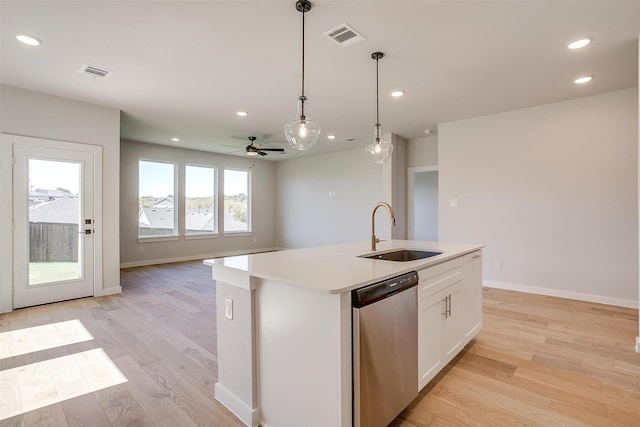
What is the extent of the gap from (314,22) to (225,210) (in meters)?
6.51

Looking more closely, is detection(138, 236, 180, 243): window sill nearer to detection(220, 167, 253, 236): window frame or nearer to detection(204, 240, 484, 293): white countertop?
detection(220, 167, 253, 236): window frame

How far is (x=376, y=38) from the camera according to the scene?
105 inches

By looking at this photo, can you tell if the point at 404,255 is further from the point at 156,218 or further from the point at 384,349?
the point at 156,218

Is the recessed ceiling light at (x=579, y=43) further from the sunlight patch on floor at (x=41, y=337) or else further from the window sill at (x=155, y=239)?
the window sill at (x=155, y=239)

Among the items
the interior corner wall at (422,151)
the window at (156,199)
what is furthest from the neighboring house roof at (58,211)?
the interior corner wall at (422,151)

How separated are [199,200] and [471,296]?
268 inches

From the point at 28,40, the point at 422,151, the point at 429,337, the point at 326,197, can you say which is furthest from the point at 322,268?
the point at 326,197

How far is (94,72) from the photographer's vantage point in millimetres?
3309

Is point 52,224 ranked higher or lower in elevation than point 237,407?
higher

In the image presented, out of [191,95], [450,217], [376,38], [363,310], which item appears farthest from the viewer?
[450,217]

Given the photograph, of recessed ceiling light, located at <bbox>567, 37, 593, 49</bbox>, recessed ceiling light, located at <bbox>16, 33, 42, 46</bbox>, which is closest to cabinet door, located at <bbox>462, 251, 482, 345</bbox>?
recessed ceiling light, located at <bbox>567, 37, 593, 49</bbox>

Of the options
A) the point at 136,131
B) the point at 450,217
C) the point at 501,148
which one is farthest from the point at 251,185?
the point at 501,148

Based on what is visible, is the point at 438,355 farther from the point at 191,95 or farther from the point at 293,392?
the point at 191,95

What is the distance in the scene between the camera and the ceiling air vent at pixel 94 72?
10.5ft
